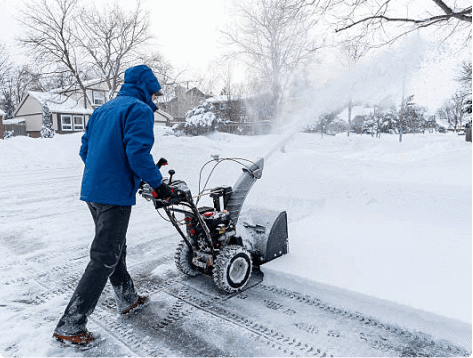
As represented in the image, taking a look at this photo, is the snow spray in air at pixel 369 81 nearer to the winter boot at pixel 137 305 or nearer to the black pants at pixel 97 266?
the winter boot at pixel 137 305

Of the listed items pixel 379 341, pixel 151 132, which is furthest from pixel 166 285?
pixel 379 341

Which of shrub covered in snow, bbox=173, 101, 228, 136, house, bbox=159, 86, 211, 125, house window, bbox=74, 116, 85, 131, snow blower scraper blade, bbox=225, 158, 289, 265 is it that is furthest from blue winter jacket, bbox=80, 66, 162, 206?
house window, bbox=74, 116, 85, 131

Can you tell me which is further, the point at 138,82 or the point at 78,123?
the point at 78,123

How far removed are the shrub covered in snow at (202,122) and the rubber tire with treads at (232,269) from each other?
63.3 ft

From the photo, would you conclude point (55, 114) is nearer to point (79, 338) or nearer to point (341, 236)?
point (341, 236)

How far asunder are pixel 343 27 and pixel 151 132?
25.2 ft

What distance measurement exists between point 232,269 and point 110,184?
4.54ft

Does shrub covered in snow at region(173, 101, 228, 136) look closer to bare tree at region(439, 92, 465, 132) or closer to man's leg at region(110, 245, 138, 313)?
bare tree at region(439, 92, 465, 132)

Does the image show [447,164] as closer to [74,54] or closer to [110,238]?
[110,238]

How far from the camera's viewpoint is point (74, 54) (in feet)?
63.6

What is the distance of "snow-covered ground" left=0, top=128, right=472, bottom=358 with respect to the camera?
2646mm

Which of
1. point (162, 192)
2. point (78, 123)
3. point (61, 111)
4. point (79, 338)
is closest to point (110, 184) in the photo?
point (162, 192)

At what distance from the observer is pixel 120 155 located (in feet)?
8.08

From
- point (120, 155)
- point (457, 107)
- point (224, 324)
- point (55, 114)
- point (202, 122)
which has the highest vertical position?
point (55, 114)
